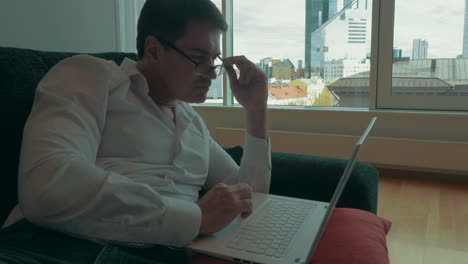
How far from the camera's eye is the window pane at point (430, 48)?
119 inches

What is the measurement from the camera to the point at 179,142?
1.08 meters

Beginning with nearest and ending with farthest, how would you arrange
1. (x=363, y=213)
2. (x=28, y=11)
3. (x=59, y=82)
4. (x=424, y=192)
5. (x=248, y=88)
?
(x=59, y=82) → (x=363, y=213) → (x=248, y=88) → (x=28, y=11) → (x=424, y=192)

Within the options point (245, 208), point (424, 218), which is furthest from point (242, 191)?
point (424, 218)

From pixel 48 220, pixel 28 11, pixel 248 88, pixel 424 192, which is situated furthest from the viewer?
Answer: pixel 424 192

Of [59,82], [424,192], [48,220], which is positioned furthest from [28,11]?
[424,192]

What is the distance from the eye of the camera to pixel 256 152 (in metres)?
1.23

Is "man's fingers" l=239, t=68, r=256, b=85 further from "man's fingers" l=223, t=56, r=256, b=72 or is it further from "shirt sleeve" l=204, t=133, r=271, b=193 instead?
"shirt sleeve" l=204, t=133, r=271, b=193

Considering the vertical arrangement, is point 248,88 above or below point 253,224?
above

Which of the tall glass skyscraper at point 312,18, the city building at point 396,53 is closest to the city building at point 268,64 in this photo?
the tall glass skyscraper at point 312,18

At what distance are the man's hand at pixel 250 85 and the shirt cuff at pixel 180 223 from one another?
20.3 inches

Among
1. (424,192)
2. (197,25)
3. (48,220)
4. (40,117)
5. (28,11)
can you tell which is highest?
(28,11)

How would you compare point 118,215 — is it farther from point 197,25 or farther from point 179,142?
point 197,25

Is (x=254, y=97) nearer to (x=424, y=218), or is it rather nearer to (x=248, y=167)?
(x=248, y=167)

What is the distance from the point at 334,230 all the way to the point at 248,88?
50 cm
